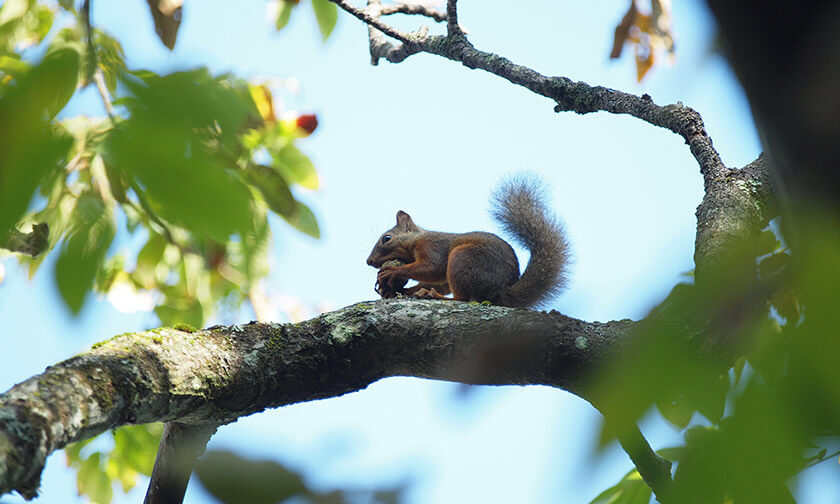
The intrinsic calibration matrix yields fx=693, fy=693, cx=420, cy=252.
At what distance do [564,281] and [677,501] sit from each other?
3.36m

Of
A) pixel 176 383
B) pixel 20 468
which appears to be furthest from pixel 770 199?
pixel 20 468

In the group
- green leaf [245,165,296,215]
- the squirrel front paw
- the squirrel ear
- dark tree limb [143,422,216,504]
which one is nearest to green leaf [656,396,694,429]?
green leaf [245,165,296,215]

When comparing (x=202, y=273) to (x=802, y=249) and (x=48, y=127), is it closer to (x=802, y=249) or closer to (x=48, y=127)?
(x=48, y=127)

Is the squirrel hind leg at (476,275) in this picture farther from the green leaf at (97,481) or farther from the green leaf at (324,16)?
the green leaf at (97,481)

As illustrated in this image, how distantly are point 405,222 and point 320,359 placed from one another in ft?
A: 11.5

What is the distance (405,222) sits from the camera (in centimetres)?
540

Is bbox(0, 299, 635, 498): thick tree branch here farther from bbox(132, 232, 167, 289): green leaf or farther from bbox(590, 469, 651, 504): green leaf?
bbox(132, 232, 167, 289): green leaf

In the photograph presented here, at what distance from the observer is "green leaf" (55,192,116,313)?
911mm

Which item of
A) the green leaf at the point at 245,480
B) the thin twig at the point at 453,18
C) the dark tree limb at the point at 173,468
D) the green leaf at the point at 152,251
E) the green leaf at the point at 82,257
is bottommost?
the green leaf at the point at 245,480

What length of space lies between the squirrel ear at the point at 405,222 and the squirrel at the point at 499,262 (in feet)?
2.87

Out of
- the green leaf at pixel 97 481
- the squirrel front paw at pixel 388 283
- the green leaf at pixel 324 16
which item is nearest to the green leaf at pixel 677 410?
the green leaf at pixel 324 16

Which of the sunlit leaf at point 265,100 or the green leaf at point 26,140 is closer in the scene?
the green leaf at point 26,140

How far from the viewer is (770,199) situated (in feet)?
6.76

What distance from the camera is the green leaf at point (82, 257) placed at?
0.91 meters
